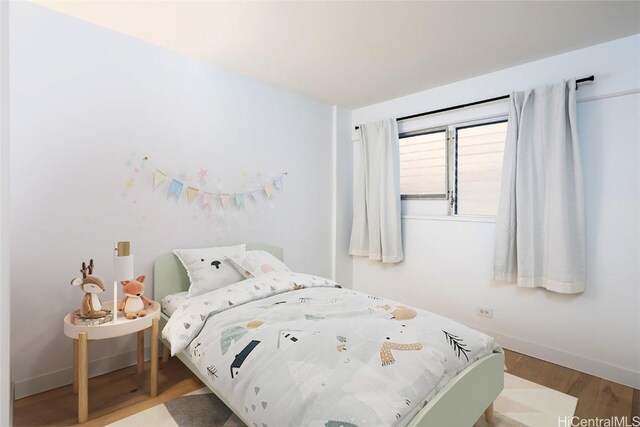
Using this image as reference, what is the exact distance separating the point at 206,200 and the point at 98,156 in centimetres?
81

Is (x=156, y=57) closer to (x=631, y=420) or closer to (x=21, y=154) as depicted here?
(x=21, y=154)

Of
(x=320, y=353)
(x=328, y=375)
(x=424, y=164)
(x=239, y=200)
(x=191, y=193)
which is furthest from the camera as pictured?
(x=424, y=164)

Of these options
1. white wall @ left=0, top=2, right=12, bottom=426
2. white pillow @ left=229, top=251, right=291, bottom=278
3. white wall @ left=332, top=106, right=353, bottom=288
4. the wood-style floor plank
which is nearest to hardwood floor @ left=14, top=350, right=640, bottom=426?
the wood-style floor plank

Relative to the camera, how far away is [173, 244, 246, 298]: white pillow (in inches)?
93.2

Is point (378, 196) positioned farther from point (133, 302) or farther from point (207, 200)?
point (133, 302)

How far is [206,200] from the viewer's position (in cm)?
275

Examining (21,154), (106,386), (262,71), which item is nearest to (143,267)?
(106,386)

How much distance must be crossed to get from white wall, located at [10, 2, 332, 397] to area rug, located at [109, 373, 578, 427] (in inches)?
28.6

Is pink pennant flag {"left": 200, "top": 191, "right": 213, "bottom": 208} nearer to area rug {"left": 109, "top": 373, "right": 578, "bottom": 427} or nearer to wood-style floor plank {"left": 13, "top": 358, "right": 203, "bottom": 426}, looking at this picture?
wood-style floor plank {"left": 13, "top": 358, "right": 203, "bottom": 426}

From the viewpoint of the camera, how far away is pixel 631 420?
182cm

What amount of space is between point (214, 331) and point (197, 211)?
1.23m

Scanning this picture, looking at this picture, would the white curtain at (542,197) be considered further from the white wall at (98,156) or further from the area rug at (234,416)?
the white wall at (98,156)

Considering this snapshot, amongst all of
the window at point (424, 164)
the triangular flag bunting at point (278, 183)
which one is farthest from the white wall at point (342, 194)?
the triangular flag bunting at point (278, 183)

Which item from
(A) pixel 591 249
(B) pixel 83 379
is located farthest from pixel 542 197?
(B) pixel 83 379
